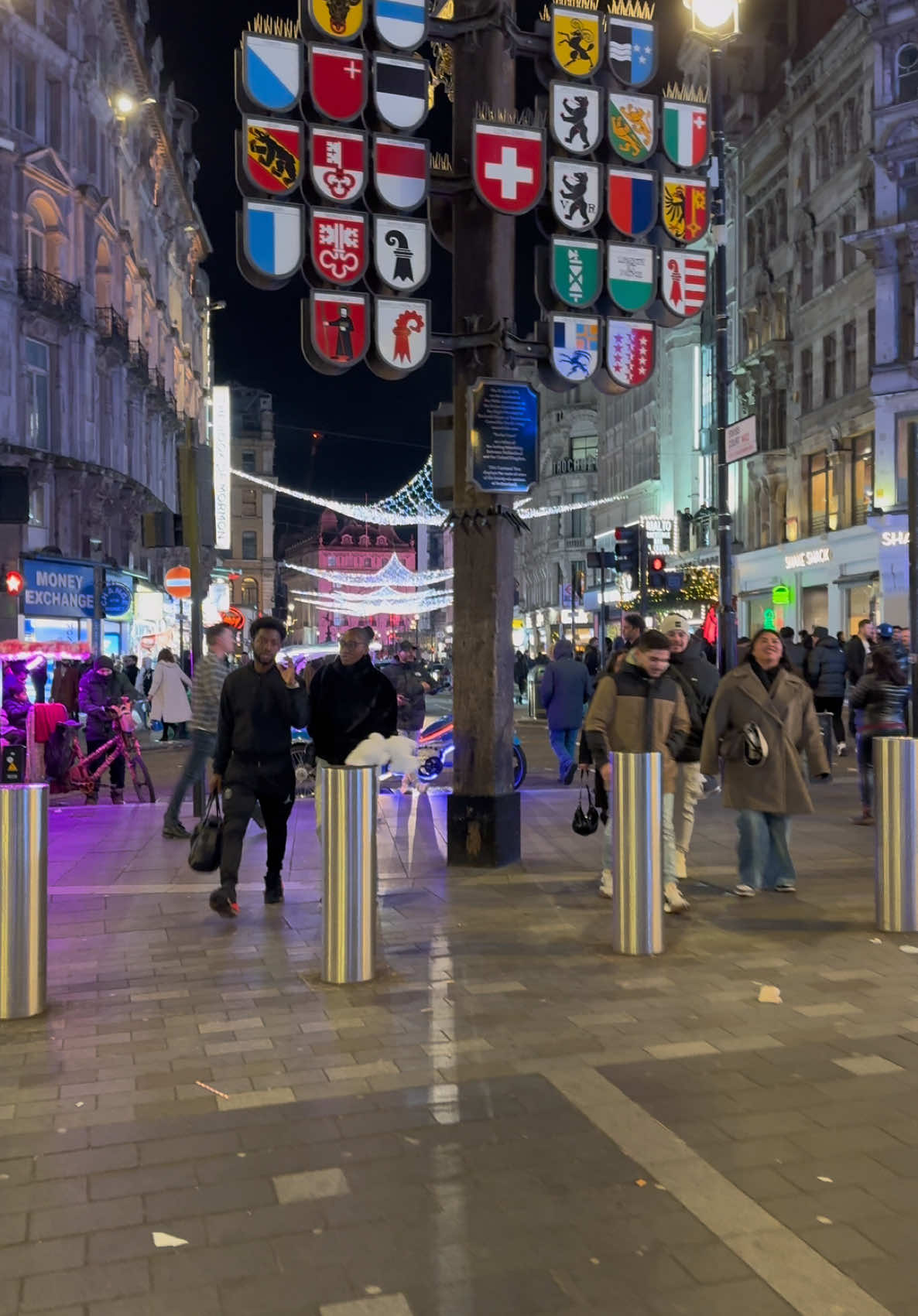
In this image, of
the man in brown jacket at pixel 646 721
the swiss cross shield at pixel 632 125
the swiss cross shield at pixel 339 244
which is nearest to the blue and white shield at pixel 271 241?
the swiss cross shield at pixel 339 244

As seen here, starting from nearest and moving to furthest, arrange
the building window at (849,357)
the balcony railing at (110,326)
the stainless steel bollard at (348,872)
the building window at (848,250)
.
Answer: the stainless steel bollard at (348,872) → the building window at (848,250) → the building window at (849,357) → the balcony railing at (110,326)

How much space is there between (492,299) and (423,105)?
1.48 metres

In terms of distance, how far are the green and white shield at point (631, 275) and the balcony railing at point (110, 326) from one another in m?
26.4

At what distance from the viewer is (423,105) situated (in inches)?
363

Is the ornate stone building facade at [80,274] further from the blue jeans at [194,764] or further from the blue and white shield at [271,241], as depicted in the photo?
the blue and white shield at [271,241]

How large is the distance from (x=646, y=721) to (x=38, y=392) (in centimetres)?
2692

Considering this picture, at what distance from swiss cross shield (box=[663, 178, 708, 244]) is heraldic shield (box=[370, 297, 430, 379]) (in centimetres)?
252

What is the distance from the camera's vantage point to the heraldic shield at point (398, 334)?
919 cm

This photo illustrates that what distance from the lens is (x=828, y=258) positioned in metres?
34.3

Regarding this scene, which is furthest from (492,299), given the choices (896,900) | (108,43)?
(108,43)

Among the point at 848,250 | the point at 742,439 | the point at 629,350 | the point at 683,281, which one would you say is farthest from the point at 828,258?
the point at 629,350

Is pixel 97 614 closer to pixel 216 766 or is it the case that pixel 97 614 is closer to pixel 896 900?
pixel 216 766

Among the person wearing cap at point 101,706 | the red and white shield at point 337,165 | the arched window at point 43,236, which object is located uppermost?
the arched window at point 43,236

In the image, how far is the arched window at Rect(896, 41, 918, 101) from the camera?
1141 inches
